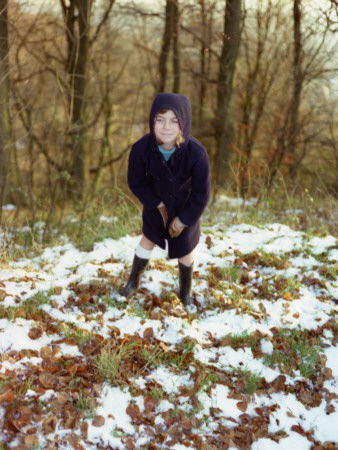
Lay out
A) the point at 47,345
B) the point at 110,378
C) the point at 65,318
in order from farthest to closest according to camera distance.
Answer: the point at 65,318 → the point at 47,345 → the point at 110,378

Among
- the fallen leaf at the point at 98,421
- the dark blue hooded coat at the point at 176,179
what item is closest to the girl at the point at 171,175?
the dark blue hooded coat at the point at 176,179

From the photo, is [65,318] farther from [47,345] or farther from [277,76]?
[277,76]

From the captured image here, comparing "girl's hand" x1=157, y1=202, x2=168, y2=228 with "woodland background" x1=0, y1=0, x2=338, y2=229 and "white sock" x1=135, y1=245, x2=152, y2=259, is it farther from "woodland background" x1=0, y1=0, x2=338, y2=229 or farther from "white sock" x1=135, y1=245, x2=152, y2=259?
"woodland background" x1=0, y1=0, x2=338, y2=229

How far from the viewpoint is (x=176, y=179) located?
10.5 ft

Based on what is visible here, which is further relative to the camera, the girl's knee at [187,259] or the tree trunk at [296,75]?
the tree trunk at [296,75]

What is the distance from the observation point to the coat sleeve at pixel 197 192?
10.2 feet

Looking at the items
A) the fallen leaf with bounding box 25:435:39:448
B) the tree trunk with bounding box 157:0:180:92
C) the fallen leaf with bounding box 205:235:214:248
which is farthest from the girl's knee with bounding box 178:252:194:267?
the tree trunk with bounding box 157:0:180:92

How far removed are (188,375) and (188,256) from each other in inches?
41.6

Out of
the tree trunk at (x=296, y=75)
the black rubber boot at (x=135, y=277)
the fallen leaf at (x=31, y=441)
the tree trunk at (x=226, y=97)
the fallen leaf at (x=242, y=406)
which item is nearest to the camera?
the fallen leaf at (x=31, y=441)

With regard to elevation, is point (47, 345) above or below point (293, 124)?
below

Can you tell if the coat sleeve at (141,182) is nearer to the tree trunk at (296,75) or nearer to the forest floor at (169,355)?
the forest floor at (169,355)

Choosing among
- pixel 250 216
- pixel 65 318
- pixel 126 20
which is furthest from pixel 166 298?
pixel 126 20

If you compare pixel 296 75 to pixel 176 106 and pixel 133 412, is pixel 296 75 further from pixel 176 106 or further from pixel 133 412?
pixel 133 412

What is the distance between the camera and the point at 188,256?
358cm
